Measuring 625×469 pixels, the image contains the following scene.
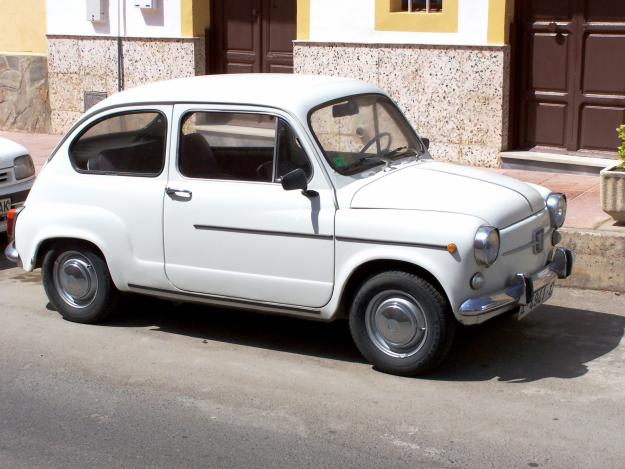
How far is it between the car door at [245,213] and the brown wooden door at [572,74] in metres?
5.61

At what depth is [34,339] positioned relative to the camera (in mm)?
7500

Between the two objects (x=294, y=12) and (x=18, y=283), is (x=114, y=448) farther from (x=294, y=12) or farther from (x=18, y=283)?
(x=294, y=12)

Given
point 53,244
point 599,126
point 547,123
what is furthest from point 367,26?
point 53,244

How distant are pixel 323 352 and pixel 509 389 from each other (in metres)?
1.34

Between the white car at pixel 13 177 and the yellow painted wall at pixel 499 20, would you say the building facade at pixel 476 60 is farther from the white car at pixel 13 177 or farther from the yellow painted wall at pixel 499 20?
the white car at pixel 13 177

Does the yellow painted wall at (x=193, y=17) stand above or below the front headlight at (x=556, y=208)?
above

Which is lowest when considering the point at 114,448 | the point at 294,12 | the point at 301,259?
the point at 114,448

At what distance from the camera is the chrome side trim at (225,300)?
6.84 metres

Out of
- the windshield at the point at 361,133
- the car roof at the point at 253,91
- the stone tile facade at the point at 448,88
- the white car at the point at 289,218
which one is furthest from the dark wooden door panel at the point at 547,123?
the car roof at the point at 253,91

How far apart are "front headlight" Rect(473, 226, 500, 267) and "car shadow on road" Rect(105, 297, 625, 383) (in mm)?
Answer: 782

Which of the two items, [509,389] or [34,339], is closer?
[509,389]

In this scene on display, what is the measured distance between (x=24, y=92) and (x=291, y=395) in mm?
10933

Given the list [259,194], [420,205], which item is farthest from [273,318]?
[420,205]

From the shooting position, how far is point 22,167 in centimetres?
1012
